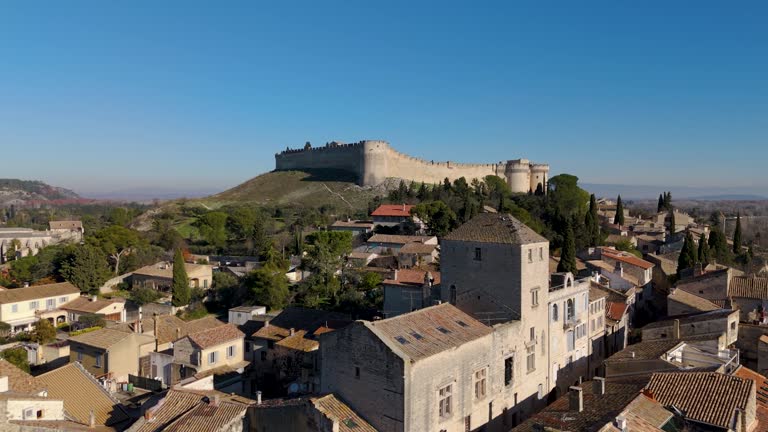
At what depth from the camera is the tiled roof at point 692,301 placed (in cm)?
2836

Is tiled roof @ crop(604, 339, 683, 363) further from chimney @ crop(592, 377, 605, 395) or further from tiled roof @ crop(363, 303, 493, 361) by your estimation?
tiled roof @ crop(363, 303, 493, 361)

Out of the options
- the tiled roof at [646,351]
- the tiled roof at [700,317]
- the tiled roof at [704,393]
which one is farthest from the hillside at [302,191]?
the tiled roof at [704,393]

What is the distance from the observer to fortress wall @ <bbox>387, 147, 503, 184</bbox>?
110 m

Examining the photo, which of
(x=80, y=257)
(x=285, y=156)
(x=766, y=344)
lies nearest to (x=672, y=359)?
(x=766, y=344)

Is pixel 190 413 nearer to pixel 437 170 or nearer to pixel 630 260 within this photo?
pixel 630 260

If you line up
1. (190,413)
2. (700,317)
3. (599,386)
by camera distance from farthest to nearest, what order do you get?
(700,317)
(190,413)
(599,386)

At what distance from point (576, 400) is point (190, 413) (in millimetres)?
12243

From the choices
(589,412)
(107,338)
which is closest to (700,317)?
(589,412)

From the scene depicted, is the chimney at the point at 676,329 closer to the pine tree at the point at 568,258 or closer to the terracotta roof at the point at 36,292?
the pine tree at the point at 568,258

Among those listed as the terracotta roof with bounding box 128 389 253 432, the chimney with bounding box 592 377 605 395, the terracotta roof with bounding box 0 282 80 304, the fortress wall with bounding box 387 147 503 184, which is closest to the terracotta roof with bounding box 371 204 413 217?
the terracotta roof with bounding box 0 282 80 304

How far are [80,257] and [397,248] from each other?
29.0 m

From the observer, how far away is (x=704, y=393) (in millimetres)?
15188

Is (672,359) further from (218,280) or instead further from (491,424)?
(218,280)

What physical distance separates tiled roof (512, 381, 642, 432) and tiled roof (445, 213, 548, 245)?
5.89 m
